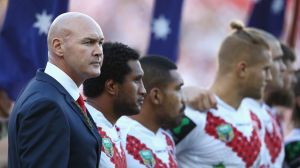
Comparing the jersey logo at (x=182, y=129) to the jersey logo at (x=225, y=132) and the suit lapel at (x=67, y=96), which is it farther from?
the suit lapel at (x=67, y=96)

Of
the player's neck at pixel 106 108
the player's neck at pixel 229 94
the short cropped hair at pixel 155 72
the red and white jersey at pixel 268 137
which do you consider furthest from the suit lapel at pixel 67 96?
the red and white jersey at pixel 268 137

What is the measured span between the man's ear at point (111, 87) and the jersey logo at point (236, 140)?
1610 millimetres

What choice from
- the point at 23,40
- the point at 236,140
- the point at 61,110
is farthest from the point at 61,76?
the point at 236,140

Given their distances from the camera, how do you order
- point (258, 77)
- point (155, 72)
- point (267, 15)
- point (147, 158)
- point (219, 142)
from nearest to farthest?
1. point (147, 158)
2. point (155, 72)
3. point (219, 142)
4. point (258, 77)
5. point (267, 15)

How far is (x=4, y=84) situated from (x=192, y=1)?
7051mm

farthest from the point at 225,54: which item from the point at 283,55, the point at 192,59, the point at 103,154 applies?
the point at 192,59

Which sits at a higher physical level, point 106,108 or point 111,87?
point 111,87

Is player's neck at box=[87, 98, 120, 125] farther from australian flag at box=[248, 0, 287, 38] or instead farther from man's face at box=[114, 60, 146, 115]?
australian flag at box=[248, 0, 287, 38]

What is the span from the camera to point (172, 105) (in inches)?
232

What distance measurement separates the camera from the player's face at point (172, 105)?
5855 millimetres

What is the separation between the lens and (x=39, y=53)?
6383 millimetres

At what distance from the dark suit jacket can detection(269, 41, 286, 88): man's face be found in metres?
3.61

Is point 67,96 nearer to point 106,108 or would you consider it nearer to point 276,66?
point 106,108

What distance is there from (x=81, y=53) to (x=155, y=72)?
171 cm
